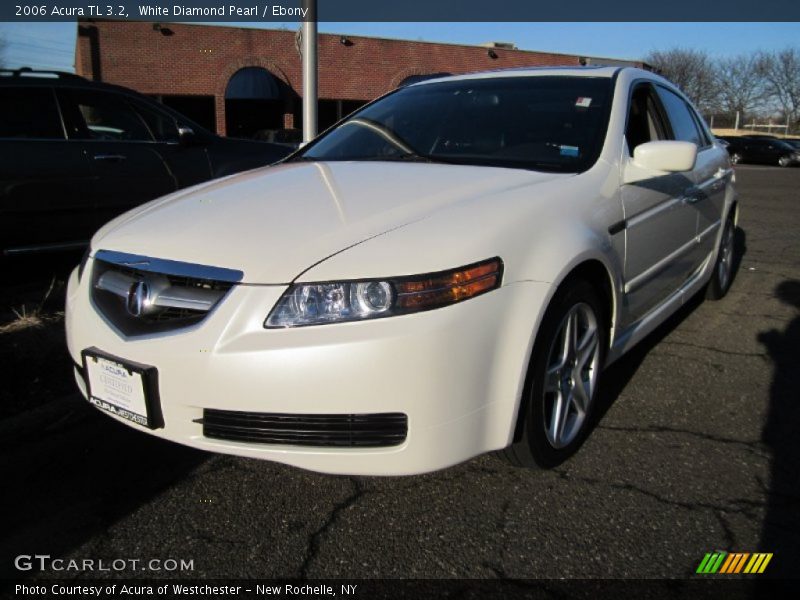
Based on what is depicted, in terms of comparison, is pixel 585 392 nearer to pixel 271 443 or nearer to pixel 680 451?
pixel 680 451

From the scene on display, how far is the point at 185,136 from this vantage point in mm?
5363

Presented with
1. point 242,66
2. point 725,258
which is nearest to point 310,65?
point 725,258

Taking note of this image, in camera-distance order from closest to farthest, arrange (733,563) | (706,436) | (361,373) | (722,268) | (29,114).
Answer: (361,373) → (733,563) → (706,436) → (29,114) → (722,268)

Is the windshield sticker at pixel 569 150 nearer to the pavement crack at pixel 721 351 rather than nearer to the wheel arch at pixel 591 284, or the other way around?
the wheel arch at pixel 591 284

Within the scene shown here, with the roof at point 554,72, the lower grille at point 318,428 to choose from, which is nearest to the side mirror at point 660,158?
the roof at point 554,72

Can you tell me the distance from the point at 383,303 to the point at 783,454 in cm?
192

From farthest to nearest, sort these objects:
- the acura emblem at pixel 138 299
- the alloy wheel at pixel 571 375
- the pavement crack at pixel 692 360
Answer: the pavement crack at pixel 692 360 < the alloy wheel at pixel 571 375 < the acura emblem at pixel 138 299

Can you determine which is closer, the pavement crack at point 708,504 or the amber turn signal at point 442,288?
the amber turn signal at point 442,288

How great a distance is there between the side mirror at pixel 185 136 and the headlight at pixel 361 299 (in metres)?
3.87

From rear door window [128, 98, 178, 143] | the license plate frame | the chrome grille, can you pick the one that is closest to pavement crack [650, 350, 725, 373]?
the chrome grille

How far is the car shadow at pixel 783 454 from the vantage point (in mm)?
2115

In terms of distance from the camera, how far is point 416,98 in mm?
3682

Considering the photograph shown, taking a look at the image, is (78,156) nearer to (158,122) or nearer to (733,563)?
(158,122)

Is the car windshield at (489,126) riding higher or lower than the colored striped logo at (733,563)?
higher
